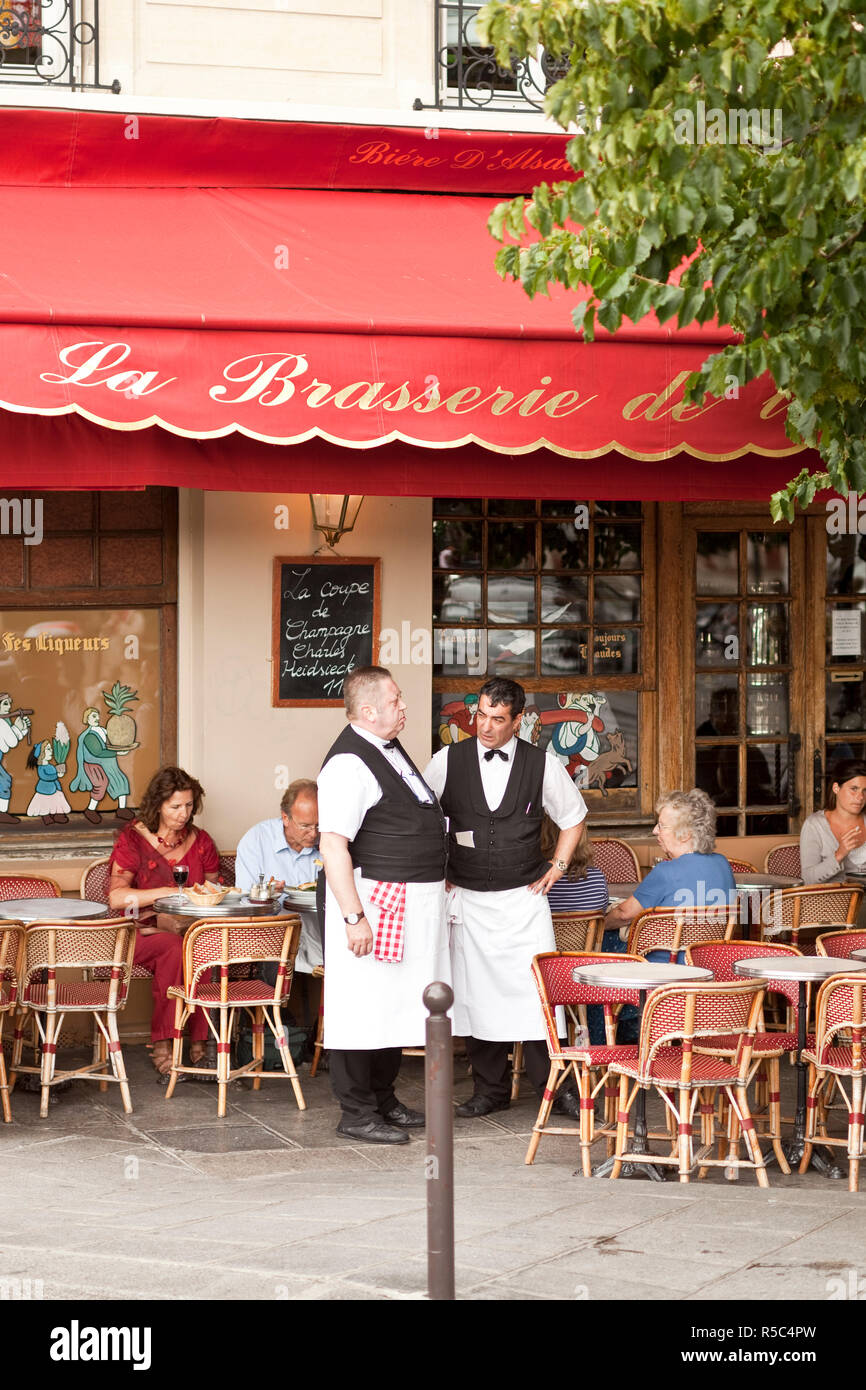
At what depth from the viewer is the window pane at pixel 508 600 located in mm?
10891

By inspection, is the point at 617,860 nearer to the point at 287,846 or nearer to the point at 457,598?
the point at 457,598

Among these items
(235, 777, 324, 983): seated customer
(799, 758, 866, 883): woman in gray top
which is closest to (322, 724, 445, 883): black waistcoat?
(235, 777, 324, 983): seated customer

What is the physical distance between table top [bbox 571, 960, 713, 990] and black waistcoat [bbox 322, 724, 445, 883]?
0.93 meters

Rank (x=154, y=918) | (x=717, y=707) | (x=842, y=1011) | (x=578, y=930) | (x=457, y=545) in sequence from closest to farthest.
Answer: (x=842, y=1011) < (x=578, y=930) < (x=154, y=918) < (x=457, y=545) < (x=717, y=707)

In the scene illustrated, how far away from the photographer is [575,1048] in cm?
761

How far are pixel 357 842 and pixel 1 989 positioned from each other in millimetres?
1863

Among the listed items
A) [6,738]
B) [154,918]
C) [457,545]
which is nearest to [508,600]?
[457,545]

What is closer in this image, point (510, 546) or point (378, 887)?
point (378, 887)

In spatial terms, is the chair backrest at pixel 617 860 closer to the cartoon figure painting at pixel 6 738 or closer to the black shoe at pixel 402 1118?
the black shoe at pixel 402 1118

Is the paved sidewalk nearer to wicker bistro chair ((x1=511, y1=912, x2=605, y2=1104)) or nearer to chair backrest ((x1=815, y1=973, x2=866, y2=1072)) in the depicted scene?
chair backrest ((x1=815, y1=973, x2=866, y2=1072))

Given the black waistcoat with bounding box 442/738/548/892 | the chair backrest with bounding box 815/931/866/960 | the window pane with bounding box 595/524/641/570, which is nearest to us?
the chair backrest with bounding box 815/931/866/960

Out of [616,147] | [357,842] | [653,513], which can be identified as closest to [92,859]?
[357,842]

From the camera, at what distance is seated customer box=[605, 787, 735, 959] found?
8.55 m

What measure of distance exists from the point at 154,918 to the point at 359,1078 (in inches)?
71.0
